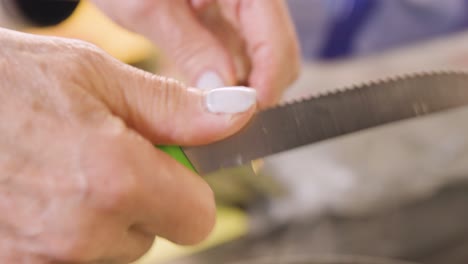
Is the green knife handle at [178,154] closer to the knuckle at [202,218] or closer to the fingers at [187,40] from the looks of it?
the knuckle at [202,218]

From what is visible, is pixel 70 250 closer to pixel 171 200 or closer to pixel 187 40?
pixel 171 200

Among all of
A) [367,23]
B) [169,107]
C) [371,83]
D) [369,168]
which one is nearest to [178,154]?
[169,107]

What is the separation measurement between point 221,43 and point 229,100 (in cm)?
20

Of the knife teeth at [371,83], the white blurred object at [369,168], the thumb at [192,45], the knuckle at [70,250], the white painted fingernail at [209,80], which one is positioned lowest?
the white blurred object at [369,168]

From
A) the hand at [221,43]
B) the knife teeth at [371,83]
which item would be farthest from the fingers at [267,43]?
the knife teeth at [371,83]

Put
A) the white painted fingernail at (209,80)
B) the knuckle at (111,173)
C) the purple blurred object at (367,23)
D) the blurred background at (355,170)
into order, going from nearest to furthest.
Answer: the knuckle at (111,173) < the white painted fingernail at (209,80) < the blurred background at (355,170) < the purple blurred object at (367,23)

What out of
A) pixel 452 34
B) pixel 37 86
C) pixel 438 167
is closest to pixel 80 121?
pixel 37 86

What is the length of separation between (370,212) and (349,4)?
15.4 inches

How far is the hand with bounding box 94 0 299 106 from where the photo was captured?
19.0 inches

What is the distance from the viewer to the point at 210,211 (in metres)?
0.34

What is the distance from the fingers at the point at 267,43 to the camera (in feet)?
1.58

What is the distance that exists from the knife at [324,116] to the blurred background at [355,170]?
26cm

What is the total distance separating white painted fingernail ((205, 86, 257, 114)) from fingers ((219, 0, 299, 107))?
138 mm

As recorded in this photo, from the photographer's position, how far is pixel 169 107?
1.04 ft
